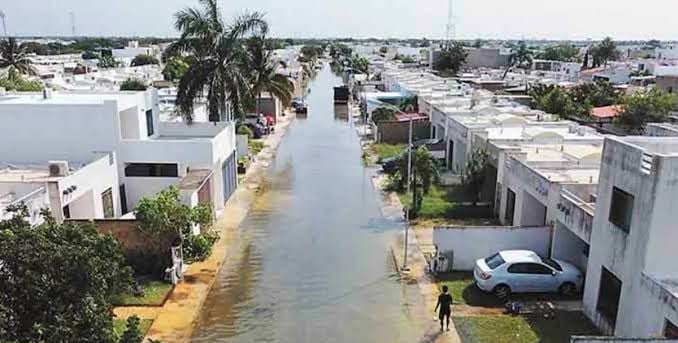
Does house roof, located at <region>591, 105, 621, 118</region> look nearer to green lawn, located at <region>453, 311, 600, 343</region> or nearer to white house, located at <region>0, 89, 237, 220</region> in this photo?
white house, located at <region>0, 89, 237, 220</region>

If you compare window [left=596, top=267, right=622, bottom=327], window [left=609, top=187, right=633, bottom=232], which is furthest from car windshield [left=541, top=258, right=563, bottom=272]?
window [left=609, top=187, right=633, bottom=232]

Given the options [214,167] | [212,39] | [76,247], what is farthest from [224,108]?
[76,247]

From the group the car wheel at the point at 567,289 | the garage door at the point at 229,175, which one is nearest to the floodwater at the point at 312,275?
the garage door at the point at 229,175

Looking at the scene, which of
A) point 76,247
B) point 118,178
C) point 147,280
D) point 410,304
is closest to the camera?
point 76,247

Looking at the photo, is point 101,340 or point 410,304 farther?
point 410,304

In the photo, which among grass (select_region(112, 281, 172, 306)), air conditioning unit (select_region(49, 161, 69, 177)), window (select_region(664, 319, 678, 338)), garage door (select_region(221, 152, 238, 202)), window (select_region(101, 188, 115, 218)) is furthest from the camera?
garage door (select_region(221, 152, 238, 202))

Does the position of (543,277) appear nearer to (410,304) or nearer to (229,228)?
(410,304)
